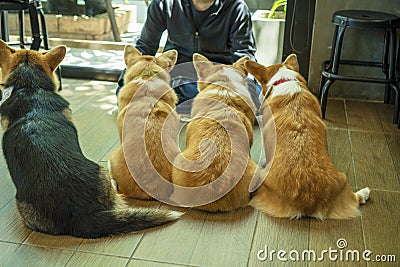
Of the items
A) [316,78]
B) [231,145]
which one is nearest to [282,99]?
[231,145]

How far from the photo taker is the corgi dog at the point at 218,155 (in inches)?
93.8

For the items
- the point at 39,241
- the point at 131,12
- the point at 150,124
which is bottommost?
the point at 39,241

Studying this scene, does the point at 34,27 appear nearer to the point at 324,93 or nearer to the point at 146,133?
the point at 146,133

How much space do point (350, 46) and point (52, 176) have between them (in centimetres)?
256

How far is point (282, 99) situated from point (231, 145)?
0.37 m

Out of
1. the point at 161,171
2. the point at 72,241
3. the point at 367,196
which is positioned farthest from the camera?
the point at 367,196

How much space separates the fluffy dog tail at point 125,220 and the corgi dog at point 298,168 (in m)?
0.46

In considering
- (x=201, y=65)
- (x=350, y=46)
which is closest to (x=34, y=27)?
(x=201, y=65)

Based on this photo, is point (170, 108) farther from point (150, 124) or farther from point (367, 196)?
point (367, 196)

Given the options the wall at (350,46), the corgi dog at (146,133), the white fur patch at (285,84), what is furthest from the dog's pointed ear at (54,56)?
the wall at (350,46)

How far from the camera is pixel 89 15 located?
14.6ft

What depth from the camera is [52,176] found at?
2195 millimetres

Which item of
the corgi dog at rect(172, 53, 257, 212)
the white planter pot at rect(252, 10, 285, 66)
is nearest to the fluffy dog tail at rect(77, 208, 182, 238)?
the corgi dog at rect(172, 53, 257, 212)

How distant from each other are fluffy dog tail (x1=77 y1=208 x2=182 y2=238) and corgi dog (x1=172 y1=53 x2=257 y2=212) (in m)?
0.15
